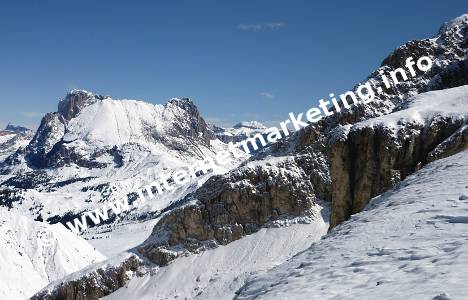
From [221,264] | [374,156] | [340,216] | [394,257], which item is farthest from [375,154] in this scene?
[221,264]

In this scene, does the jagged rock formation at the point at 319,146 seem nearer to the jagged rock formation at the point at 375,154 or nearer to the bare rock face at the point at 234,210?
the bare rock face at the point at 234,210

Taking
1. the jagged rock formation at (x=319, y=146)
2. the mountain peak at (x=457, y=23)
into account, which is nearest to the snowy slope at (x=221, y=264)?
the jagged rock formation at (x=319, y=146)

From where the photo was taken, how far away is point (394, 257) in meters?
13.5

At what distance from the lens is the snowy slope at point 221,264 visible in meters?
79.9

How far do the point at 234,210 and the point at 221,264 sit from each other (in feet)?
40.6

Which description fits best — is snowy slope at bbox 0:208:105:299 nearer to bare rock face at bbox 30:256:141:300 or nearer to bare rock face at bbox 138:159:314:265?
bare rock face at bbox 30:256:141:300

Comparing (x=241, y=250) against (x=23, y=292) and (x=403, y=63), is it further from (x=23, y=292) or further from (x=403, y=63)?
(x=23, y=292)

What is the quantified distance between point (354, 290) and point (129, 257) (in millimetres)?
83159

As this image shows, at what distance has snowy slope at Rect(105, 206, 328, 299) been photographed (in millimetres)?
79875

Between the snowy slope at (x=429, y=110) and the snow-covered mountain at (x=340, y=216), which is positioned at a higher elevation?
the snowy slope at (x=429, y=110)

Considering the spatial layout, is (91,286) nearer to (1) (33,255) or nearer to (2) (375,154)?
(1) (33,255)

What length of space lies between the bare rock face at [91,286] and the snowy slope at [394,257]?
74397 millimetres

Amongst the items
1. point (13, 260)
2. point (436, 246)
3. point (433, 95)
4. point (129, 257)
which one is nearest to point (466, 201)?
point (436, 246)

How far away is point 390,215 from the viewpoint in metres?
18.0
